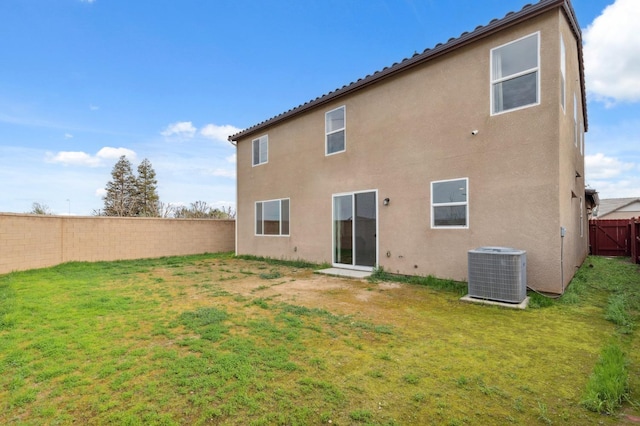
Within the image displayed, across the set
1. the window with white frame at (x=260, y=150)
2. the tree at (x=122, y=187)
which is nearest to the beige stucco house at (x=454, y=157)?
the window with white frame at (x=260, y=150)

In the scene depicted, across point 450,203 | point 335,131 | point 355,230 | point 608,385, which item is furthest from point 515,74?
point 608,385

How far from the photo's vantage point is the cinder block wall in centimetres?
891

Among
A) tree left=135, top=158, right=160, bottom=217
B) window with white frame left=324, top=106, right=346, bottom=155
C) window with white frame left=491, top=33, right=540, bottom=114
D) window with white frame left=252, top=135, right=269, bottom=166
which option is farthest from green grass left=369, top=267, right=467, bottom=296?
tree left=135, top=158, right=160, bottom=217

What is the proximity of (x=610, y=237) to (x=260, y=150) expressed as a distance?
15.4m

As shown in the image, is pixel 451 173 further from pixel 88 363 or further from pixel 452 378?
pixel 88 363

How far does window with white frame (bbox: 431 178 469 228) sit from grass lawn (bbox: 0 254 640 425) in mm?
1552

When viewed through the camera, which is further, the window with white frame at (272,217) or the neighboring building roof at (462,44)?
the window with white frame at (272,217)

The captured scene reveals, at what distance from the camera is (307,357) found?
304 centimetres

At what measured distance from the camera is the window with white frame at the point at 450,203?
20.7ft

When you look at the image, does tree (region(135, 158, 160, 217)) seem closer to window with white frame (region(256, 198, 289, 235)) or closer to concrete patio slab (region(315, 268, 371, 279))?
window with white frame (region(256, 198, 289, 235))

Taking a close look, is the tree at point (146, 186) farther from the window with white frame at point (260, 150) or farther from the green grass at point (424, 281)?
the green grass at point (424, 281)

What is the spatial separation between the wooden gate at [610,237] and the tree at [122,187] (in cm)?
3392

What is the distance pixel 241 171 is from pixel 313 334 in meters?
10.5

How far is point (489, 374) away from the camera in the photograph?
2.70m
